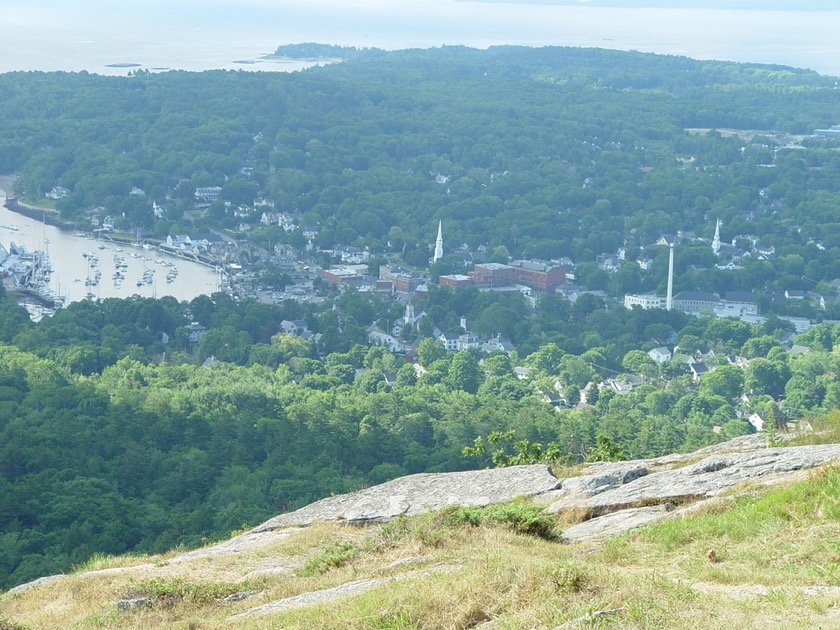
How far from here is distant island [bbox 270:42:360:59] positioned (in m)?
104

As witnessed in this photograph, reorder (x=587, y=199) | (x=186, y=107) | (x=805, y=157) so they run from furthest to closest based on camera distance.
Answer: (x=186, y=107), (x=805, y=157), (x=587, y=199)

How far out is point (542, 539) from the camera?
19.4ft

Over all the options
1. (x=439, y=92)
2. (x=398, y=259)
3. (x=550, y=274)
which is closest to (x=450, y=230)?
(x=398, y=259)

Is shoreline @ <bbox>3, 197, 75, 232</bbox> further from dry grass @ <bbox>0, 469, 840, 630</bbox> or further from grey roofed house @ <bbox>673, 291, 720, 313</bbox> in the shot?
dry grass @ <bbox>0, 469, 840, 630</bbox>

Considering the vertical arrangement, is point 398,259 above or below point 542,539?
below

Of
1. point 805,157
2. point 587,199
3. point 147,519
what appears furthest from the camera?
point 805,157

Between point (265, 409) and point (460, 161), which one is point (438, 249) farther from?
point (265, 409)

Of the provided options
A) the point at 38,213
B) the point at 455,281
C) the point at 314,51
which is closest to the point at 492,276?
the point at 455,281

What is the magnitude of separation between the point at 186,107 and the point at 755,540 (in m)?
59.0

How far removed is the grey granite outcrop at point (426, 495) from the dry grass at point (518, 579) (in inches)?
28.3

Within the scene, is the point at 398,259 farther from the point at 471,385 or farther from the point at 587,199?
the point at 471,385

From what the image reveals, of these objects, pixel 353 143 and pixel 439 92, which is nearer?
pixel 353 143

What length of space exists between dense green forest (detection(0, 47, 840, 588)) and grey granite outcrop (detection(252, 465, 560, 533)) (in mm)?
2879

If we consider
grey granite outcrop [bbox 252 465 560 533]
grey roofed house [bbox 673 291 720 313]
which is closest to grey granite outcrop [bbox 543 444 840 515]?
grey granite outcrop [bbox 252 465 560 533]
